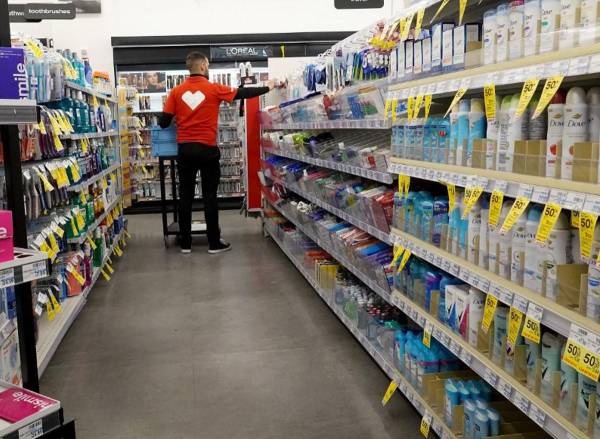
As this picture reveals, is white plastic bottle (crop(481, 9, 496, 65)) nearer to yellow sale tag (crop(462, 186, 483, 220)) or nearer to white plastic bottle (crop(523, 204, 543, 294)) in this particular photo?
yellow sale tag (crop(462, 186, 483, 220))

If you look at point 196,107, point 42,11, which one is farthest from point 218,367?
point 42,11

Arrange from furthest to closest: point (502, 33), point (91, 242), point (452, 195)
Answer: point (91, 242), point (452, 195), point (502, 33)

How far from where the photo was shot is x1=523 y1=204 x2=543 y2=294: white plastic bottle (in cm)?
192

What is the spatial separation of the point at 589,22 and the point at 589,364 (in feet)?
2.97

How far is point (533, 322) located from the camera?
1888 millimetres

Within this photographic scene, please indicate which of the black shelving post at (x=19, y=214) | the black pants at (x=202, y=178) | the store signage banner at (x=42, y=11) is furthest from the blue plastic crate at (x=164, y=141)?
the black shelving post at (x=19, y=214)

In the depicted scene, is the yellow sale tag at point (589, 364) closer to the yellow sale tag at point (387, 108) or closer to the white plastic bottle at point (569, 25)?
the white plastic bottle at point (569, 25)

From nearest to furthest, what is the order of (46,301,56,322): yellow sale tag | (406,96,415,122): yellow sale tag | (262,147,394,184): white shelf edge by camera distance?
1. (406,96,415,122): yellow sale tag
2. (262,147,394,184): white shelf edge
3. (46,301,56,322): yellow sale tag

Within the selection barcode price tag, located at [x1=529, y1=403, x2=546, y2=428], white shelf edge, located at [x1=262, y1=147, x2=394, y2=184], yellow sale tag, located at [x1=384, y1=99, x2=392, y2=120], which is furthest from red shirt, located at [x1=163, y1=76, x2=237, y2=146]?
barcode price tag, located at [x1=529, y1=403, x2=546, y2=428]

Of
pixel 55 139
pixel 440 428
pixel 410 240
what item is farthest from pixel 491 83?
pixel 55 139

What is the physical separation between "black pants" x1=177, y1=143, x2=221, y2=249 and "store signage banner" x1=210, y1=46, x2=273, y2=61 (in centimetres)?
434

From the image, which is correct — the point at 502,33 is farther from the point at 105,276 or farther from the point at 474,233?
the point at 105,276

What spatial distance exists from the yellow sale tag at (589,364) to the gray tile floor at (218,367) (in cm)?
137

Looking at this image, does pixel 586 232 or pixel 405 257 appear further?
pixel 405 257
